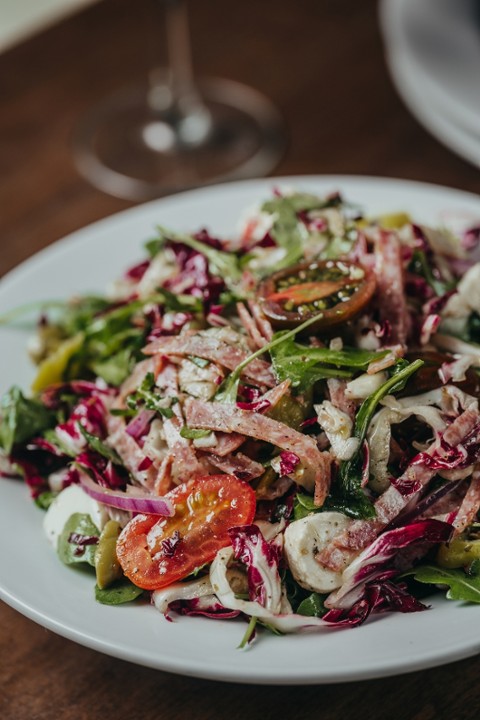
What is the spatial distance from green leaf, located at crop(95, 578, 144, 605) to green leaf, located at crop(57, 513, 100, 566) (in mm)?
101

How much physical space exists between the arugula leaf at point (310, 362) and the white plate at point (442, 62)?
168 centimetres

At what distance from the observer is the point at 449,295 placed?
285 centimetres

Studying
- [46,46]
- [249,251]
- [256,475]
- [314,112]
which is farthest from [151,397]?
[46,46]

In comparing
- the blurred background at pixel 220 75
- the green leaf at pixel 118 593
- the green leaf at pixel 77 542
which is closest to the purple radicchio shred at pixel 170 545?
the green leaf at pixel 118 593

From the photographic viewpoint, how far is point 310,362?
8.40ft

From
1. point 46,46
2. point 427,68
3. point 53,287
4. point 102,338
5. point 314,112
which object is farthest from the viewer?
point 46,46

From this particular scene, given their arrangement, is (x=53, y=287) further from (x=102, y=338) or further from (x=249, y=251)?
(x=249, y=251)

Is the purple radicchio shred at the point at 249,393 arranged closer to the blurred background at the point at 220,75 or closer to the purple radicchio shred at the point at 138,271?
the purple radicchio shred at the point at 138,271

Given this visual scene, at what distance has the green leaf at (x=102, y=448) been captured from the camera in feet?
9.02

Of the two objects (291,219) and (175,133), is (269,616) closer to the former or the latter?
(291,219)

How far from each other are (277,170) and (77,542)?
276 centimetres

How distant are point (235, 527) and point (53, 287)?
1481 millimetres

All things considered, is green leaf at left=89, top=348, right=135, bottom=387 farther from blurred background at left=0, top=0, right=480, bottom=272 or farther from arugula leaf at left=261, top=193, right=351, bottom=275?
blurred background at left=0, top=0, right=480, bottom=272

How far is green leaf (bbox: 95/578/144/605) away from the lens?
2410 mm
